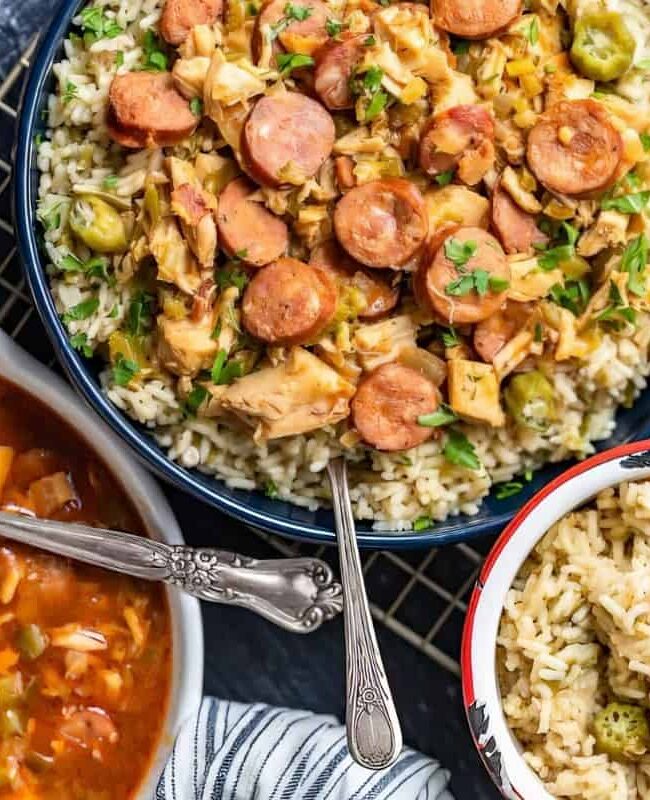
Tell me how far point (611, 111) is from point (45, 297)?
1383 mm

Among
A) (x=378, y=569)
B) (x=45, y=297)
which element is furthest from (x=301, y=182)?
(x=378, y=569)

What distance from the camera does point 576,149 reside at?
2.72 m

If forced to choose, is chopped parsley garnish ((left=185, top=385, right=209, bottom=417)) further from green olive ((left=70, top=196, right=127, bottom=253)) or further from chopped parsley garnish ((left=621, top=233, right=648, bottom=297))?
chopped parsley garnish ((left=621, top=233, right=648, bottom=297))

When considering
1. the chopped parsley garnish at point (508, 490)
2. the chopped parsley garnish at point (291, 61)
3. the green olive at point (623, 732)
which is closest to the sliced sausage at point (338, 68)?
the chopped parsley garnish at point (291, 61)

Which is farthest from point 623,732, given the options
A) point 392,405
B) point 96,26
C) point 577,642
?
point 96,26

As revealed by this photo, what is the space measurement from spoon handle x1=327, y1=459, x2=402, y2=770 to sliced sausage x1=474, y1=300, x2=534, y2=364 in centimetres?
47

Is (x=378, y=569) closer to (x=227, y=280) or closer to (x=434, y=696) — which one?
(x=434, y=696)

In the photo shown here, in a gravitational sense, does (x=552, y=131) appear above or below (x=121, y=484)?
above

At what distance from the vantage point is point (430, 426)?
9.13ft

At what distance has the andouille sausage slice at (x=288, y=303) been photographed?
8.69 feet

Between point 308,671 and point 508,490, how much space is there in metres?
0.83

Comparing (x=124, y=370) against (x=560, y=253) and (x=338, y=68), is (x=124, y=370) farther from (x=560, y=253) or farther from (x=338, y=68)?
(x=560, y=253)

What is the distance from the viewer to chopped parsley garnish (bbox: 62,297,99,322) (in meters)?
2.83

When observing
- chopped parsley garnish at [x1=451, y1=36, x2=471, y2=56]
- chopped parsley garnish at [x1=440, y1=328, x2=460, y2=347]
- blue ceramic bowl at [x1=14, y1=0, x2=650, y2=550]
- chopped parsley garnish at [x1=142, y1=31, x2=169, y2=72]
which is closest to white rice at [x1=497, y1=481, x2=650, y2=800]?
blue ceramic bowl at [x1=14, y1=0, x2=650, y2=550]
